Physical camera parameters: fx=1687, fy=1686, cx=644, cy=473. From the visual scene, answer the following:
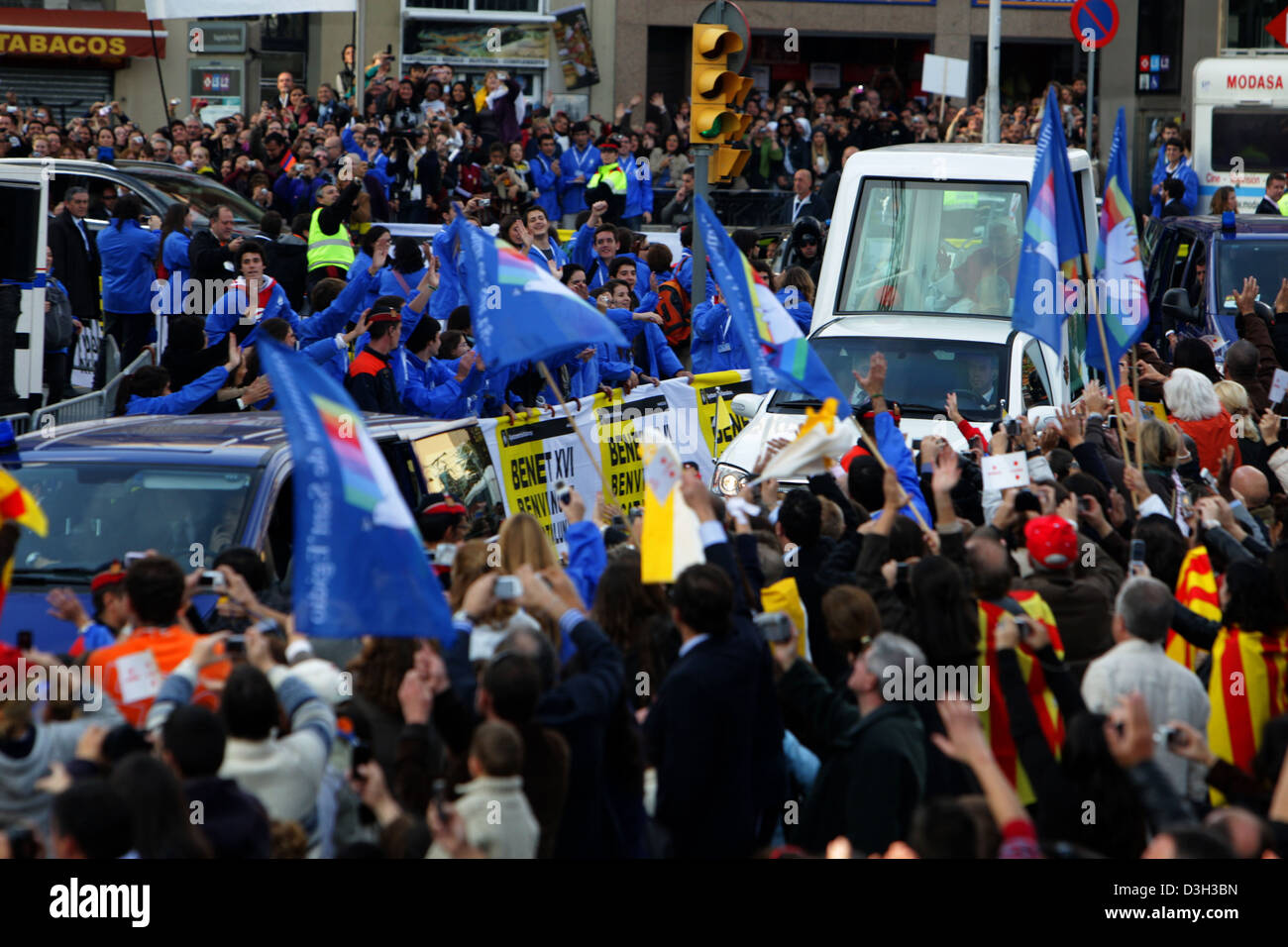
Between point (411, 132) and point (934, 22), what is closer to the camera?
point (411, 132)

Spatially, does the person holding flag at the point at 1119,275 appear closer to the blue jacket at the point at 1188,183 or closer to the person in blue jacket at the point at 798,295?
the person in blue jacket at the point at 798,295

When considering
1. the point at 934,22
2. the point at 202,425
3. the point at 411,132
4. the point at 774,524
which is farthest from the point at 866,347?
the point at 934,22

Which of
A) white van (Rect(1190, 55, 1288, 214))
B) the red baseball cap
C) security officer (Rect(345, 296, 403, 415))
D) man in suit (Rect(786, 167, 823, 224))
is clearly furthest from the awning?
the red baseball cap

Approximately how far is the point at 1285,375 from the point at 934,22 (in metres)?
24.0

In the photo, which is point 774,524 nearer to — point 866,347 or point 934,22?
point 866,347

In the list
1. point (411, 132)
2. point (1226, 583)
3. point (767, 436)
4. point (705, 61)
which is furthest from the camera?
point (411, 132)

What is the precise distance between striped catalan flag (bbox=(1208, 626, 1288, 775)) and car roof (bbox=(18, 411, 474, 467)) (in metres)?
3.82

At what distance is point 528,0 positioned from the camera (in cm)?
3159

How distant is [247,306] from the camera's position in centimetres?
1142

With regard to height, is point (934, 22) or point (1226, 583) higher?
point (934, 22)

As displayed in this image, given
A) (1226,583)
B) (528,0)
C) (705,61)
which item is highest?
(528,0)

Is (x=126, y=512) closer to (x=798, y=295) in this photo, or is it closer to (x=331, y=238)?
(x=331, y=238)

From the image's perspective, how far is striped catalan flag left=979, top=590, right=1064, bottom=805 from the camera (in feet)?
17.5

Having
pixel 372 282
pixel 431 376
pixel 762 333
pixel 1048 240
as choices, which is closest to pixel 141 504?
pixel 762 333
